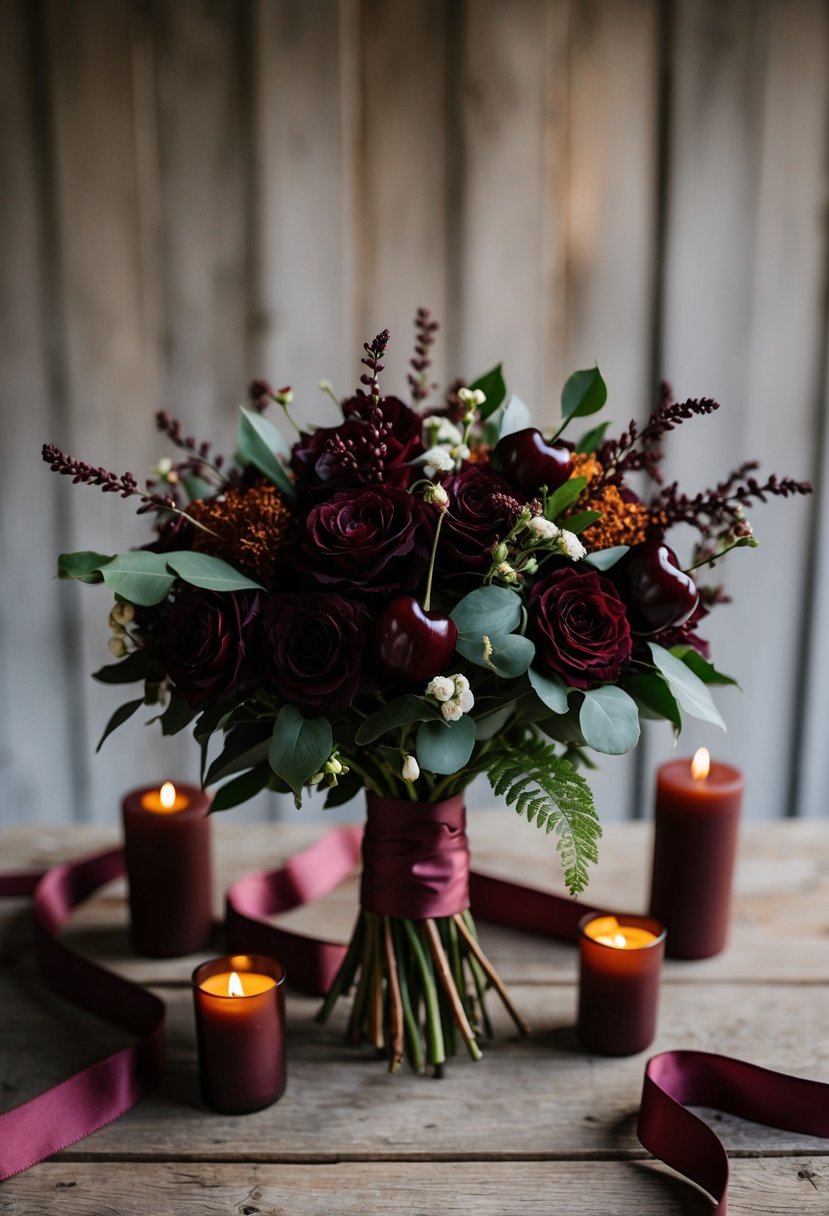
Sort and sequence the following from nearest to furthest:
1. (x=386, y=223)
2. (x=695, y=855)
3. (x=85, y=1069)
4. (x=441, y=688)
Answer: (x=441, y=688) < (x=85, y=1069) < (x=695, y=855) < (x=386, y=223)

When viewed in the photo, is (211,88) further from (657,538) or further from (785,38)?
(657,538)

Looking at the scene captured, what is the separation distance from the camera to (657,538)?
78 cm

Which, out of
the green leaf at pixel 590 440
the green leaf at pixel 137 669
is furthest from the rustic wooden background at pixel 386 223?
the green leaf at pixel 137 669

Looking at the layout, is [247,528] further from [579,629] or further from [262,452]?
[579,629]

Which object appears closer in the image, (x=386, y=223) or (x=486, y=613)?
(x=486, y=613)

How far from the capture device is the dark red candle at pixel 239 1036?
0.76m

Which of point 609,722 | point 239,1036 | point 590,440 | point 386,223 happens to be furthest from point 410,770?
point 386,223

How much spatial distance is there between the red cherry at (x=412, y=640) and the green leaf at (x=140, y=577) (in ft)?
0.54

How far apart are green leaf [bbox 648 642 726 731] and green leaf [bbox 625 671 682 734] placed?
0.04ft

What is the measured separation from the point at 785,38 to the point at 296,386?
0.93 metres

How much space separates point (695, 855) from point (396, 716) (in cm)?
44

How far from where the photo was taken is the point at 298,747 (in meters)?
0.68

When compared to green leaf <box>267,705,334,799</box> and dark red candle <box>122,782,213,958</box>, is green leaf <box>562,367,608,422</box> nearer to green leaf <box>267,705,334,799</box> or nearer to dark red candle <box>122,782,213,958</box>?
green leaf <box>267,705,334,799</box>

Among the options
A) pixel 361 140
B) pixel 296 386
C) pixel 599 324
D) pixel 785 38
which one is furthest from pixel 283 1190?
pixel 785 38
